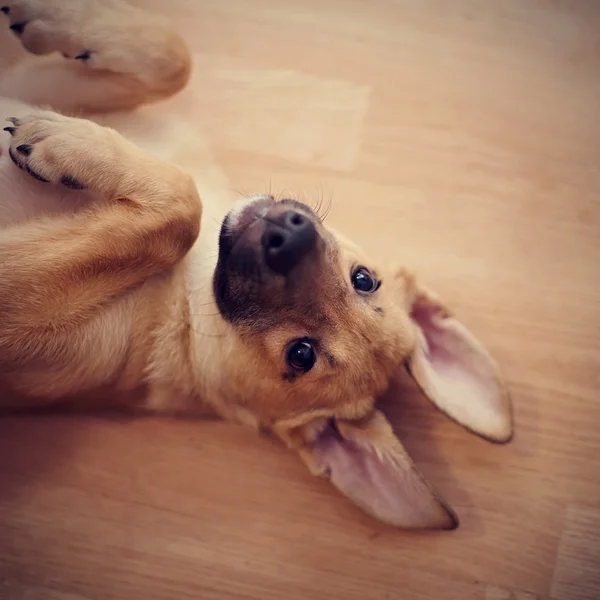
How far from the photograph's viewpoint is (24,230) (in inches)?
79.7

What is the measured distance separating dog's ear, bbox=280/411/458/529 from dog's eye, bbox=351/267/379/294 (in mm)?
455

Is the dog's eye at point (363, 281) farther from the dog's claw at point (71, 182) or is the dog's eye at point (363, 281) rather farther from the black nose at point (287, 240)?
the dog's claw at point (71, 182)

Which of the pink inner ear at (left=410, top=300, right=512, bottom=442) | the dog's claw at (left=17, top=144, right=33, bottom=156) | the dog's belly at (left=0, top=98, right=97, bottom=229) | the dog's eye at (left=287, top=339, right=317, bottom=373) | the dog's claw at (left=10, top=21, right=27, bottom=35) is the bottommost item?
the pink inner ear at (left=410, top=300, right=512, bottom=442)

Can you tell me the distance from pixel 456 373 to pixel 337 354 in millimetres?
517

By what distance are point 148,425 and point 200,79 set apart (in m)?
1.52

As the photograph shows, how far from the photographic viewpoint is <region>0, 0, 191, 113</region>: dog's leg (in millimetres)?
2271

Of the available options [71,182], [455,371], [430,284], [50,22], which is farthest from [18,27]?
[455,371]

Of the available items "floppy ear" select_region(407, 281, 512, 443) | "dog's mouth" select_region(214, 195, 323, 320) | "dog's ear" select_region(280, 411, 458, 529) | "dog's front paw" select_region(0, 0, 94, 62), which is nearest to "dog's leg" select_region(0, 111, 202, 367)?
"dog's mouth" select_region(214, 195, 323, 320)

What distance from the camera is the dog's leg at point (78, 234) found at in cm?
196

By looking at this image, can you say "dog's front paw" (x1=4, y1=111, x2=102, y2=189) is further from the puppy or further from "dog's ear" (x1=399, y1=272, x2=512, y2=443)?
"dog's ear" (x1=399, y1=272, x2=512, y2=443)

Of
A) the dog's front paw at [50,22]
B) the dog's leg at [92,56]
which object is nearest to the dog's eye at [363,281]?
the dog's leg at [92,56]

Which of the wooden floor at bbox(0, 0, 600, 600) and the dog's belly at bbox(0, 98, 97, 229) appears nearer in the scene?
the dog's belly at bbox(0, 98, 97, 229)

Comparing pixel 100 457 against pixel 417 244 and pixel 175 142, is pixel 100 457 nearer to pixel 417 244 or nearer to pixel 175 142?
pixel 175 142

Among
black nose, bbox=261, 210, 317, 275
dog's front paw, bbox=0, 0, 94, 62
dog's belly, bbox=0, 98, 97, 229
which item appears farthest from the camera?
dog's front paw, bbox=0, 0, 94, 62
